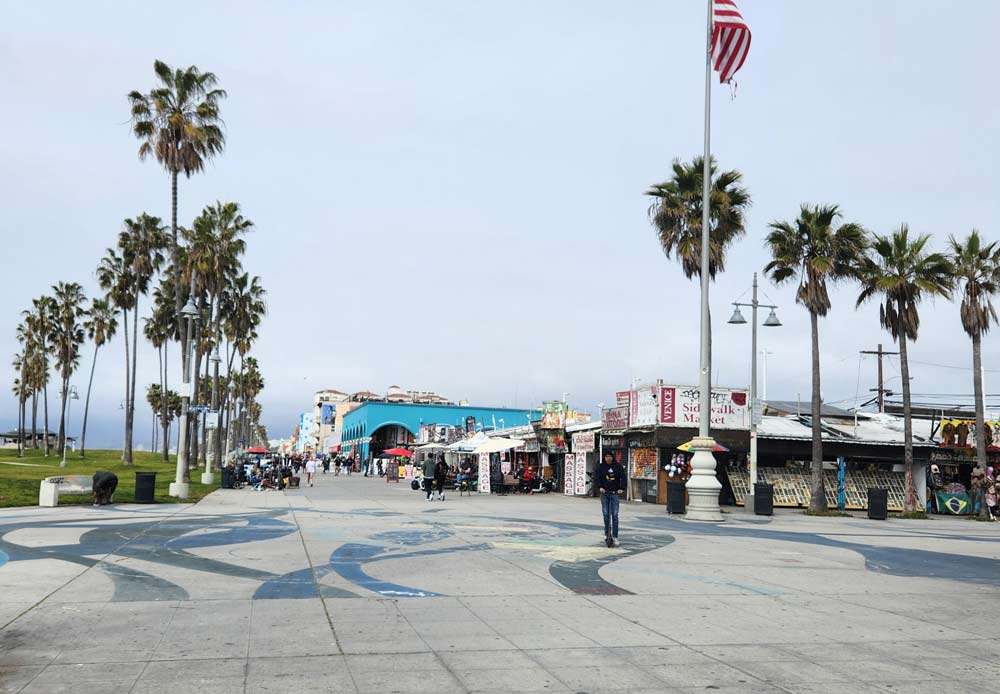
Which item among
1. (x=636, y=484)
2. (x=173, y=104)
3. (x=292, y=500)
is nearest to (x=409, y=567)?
(x=292, y=500)

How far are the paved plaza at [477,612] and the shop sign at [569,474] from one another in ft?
68.1

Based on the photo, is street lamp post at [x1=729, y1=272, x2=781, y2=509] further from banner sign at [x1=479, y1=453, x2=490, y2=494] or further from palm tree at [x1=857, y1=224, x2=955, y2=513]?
banner sign at [x1=479, y1=453, x2=490, y2=494]

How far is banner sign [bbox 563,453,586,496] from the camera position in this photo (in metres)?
38.3

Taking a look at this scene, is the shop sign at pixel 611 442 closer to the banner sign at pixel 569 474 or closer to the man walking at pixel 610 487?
the banner sign at pixel 569 474

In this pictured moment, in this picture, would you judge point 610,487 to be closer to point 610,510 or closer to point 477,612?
point 610,510

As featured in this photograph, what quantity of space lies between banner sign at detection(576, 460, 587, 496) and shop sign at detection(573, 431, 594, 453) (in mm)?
412

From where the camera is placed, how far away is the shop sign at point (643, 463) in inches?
1277

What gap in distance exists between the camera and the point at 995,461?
118 ft

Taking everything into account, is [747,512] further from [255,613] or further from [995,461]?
[255,613]

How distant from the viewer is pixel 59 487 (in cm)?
2312

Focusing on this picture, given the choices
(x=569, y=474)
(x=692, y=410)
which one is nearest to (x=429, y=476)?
(x=569, y=474)

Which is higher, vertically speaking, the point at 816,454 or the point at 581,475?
the point at 816,454

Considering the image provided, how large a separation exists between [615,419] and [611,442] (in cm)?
159

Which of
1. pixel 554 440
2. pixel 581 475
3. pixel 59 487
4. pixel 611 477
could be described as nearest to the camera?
pixel 611 477
